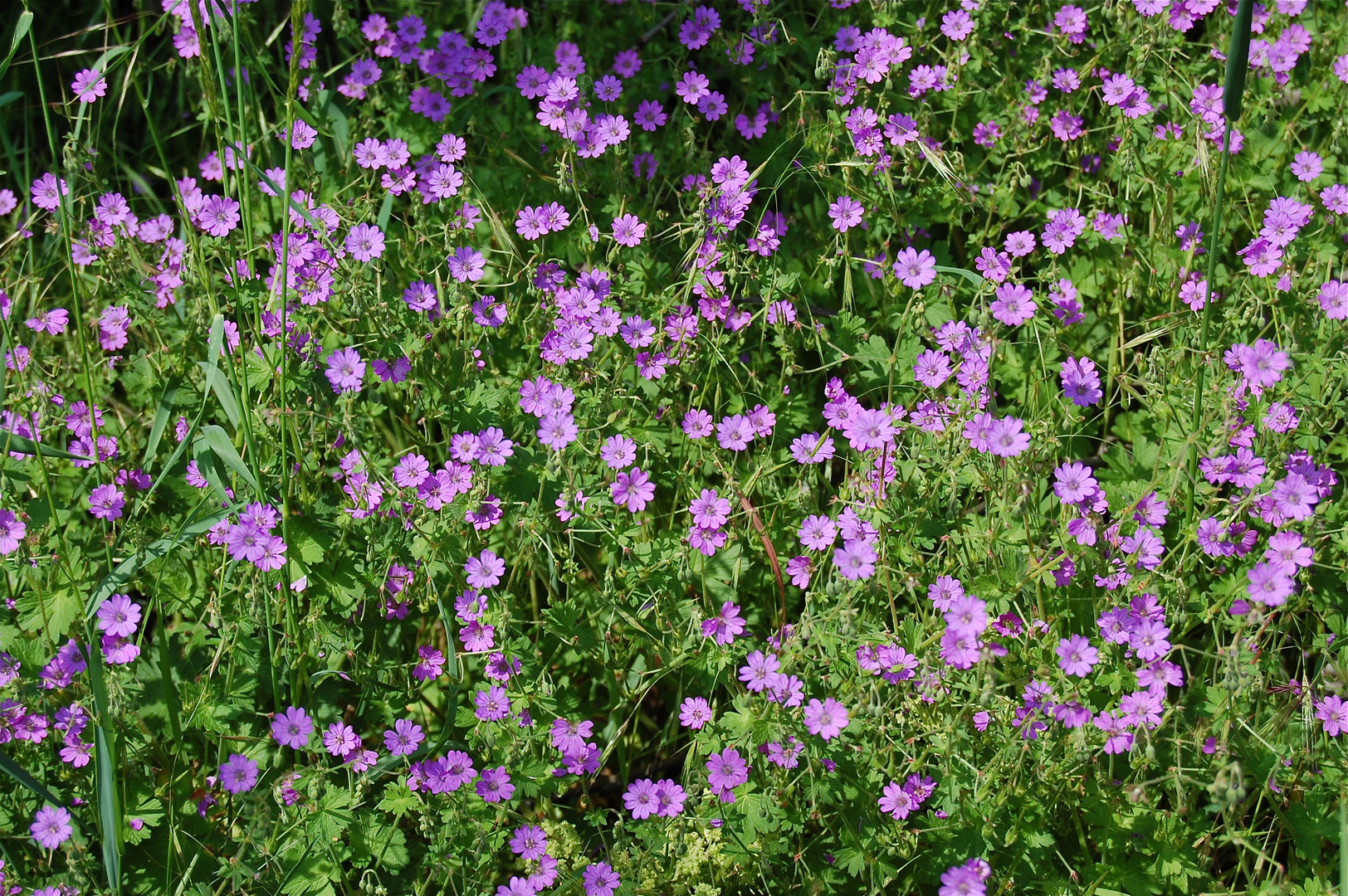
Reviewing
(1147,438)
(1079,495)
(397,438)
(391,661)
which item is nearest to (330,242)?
(397,438)

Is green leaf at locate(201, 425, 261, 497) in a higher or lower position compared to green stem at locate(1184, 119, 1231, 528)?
lower

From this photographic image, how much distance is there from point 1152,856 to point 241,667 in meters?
1.97

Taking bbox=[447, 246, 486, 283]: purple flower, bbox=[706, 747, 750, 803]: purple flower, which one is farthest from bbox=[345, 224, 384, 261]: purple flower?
bbox=[706, 747, 750, 803]: purple flower

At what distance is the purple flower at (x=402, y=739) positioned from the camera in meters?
2.46

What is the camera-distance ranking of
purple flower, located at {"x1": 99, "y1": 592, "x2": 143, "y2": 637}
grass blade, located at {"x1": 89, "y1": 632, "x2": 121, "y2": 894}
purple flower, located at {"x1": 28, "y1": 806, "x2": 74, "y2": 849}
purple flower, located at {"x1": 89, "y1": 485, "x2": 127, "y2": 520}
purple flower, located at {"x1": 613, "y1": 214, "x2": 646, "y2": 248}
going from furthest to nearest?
purple flower, located at {"x1": 613, "y1": 214, "x2": 646, "y2": 248} → purple flower, located at {"x1": 89, "y1": 485, "x2": 127, "y2": 520} → purple flower, located at {"x1": 99, "y1": 592, "x2": 143, "y2": 637} → purple flower, located at {"x1": 28, "y1": 806, "x2": 74, "y2": 849} → grass blade, located at {"x1": 89, "y1": 632, "x2": 121, "y2": 894}

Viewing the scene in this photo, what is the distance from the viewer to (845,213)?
3035 mm

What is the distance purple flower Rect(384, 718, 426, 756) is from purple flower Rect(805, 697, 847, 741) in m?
0.83

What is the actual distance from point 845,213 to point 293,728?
181cm

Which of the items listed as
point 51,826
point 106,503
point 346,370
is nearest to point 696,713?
point 346,370

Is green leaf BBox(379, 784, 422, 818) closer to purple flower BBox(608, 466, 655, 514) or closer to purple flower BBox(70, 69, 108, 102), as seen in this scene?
purple flower BBox(608, 466, 655, 514)

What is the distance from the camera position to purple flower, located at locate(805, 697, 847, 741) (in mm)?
2236

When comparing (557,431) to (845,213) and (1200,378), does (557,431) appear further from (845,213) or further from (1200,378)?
(1200,378)

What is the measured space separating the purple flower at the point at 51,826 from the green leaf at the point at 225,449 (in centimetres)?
74

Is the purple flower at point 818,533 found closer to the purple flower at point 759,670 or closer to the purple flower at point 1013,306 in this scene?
the purple flower at point 759,670
